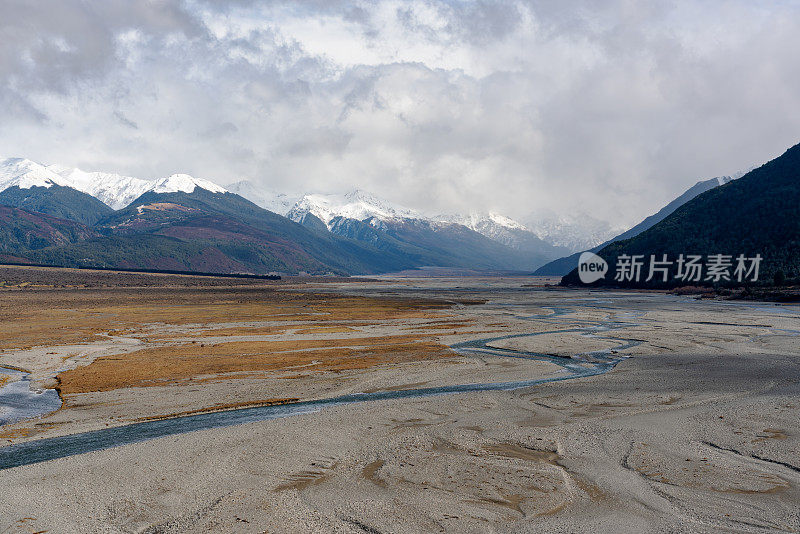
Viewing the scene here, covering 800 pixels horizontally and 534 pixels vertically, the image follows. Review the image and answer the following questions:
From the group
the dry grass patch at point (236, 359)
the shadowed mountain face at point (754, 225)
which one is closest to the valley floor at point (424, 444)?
the dry grass patch at point (236, 359)

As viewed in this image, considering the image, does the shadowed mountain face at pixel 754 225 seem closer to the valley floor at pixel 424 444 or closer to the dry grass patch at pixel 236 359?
the valley floor at pixel 424 444

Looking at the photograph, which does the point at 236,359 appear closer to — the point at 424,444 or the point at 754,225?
the point at 424,444

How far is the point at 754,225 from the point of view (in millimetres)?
167625

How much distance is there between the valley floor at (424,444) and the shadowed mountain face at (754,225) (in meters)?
119

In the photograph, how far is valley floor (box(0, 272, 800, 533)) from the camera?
56.0ft

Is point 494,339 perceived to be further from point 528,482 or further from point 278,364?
point 528,482

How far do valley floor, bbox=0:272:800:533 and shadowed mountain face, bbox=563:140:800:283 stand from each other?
11861 centimetres

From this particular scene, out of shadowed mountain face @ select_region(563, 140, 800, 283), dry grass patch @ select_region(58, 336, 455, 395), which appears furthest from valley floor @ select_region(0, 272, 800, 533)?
shadowed mountain face @ select_region(563, 140, 800, 283)

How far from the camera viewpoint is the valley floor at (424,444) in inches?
672

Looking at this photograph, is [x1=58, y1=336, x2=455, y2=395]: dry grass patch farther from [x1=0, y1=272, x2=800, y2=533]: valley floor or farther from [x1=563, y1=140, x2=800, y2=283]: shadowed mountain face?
[x1=563, y1=140, x2=800, y2=283]: shadowed mountain face

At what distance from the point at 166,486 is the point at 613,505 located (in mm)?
15620

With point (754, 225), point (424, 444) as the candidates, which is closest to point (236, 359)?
point (424, 444)

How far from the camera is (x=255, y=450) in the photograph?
23.5 metres

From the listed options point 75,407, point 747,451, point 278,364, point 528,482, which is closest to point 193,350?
point 278,364
